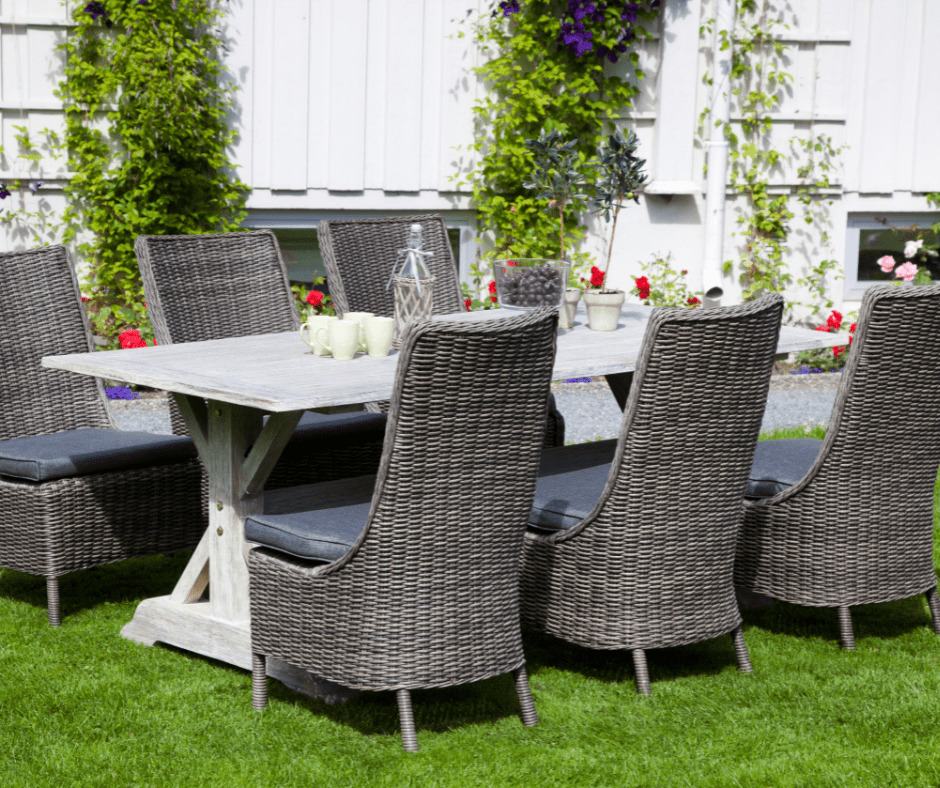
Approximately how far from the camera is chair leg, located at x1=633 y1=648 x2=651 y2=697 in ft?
10.4

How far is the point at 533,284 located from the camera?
4.00 metres

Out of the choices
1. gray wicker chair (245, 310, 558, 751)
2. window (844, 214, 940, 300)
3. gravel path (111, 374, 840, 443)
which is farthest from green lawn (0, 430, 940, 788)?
window (844, 214, 940, 300)

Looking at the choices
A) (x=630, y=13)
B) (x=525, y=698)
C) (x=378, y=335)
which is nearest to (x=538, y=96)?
(x=630, y=13)

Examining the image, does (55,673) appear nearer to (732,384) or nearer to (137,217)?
(732,384)

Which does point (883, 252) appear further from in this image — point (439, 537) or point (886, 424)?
point (439, 537)

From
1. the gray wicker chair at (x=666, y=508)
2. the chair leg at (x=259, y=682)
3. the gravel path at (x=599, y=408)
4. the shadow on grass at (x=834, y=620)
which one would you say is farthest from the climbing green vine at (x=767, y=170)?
the chair leg at (x=259, y=682)

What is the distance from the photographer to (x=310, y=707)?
3100 mm

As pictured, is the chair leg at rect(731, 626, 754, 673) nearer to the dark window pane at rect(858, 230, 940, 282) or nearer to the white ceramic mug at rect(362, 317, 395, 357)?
the white ceramic mug at rect(362, 317, 395, 357)

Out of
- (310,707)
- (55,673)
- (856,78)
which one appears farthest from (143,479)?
(856,78)

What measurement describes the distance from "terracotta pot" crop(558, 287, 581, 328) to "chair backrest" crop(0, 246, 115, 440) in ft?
4.98

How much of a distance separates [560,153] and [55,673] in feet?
7.46

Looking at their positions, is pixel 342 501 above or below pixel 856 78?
below

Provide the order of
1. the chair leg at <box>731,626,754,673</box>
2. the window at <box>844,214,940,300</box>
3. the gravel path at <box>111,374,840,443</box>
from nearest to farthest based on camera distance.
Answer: the chair leg at <box>731,626,754,673</box> → the gravel path at <box>111,374,840,443</box> → the window at <box>844,214,940,300</box>

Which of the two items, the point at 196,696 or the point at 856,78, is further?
the point at 856,78
